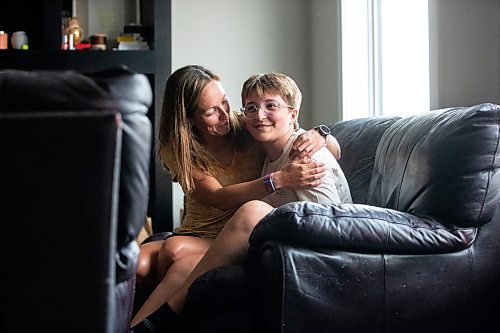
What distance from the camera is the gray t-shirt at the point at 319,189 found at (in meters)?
2.04

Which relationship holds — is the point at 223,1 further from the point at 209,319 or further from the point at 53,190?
the point at 53,190

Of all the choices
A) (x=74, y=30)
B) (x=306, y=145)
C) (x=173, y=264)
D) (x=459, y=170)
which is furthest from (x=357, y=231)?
(x=74, y=30)

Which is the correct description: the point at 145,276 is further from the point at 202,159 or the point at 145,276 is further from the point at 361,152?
the point at 361,152

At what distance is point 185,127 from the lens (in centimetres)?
229

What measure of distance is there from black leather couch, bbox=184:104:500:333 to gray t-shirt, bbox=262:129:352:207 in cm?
32

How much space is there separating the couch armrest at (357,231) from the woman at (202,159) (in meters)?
0.47

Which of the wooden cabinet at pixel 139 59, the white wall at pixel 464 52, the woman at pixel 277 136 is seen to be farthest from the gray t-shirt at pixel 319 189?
the wooden cabinet at pixel 139 59

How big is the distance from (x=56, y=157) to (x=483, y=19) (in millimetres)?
1774

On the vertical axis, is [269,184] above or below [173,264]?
above

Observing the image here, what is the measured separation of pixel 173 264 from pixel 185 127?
1.56 ft

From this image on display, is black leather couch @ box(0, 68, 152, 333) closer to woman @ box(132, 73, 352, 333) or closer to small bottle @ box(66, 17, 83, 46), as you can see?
woman @ box(132, 73, 352, 333)

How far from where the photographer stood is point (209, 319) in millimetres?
1671

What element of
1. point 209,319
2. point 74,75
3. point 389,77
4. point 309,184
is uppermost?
point 389,77

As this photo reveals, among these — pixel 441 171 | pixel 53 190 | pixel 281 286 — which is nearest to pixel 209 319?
pixel 281 286
